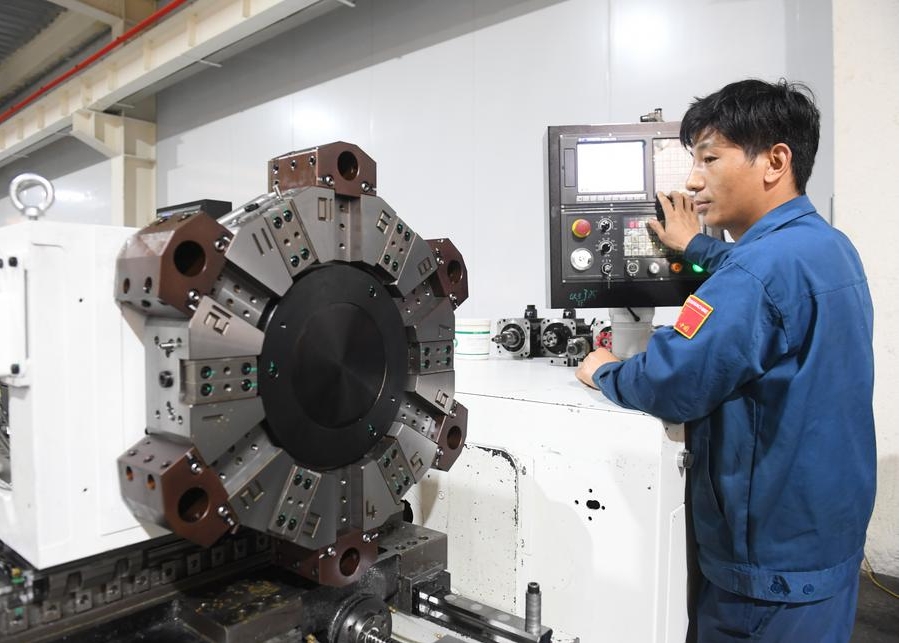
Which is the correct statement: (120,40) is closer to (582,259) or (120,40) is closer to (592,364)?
(582,259)

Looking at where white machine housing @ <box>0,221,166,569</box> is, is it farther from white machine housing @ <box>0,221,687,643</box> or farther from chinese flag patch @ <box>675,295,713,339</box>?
chinese flag patch @ <box>675,295,713,339</box>

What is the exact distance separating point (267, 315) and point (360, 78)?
2958 mm

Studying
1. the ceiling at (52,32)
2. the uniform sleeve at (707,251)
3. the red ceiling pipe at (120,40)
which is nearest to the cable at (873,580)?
the uniform sleeve at (707,251)

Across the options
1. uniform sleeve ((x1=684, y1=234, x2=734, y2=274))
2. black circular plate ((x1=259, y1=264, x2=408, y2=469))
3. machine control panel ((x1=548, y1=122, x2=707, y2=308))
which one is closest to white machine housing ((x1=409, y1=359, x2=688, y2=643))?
machine control panel ((x1=548, y1=122, x2=707, y2=308))

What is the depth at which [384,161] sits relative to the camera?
10.4 ft

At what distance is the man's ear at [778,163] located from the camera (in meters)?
1.09

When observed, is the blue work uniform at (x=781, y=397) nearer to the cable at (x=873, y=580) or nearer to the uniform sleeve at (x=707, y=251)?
the uniform sleeve at (x=707, y=251)

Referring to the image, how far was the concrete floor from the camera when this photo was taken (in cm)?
161

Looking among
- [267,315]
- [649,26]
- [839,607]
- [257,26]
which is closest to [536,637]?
[267,315]

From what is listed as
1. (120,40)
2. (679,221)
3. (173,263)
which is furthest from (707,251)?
(120,40)

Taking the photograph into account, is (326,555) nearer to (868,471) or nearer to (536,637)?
(536,637)

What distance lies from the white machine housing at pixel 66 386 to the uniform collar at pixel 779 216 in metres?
1.00

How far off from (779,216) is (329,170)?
0.83m

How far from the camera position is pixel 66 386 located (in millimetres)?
585
